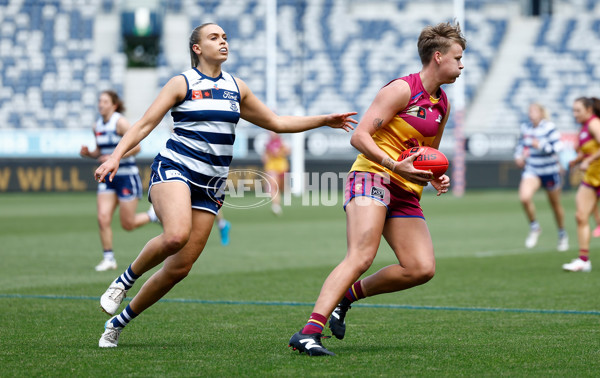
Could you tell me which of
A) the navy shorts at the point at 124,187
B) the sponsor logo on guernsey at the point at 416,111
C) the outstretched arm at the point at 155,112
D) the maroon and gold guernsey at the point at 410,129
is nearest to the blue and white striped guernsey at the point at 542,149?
the navy shorts at the point at 124,187

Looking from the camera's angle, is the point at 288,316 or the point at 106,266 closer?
the point at 288,316

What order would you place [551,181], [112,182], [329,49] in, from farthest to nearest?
[329,49] < [551,181] < [112,182]

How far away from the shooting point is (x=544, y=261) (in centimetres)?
1320

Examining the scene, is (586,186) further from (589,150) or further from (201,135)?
(201,135)

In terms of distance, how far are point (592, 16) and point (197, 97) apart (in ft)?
131

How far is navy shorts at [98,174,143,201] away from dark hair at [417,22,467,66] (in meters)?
6.41

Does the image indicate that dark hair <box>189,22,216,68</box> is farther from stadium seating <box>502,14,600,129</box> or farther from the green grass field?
stadium seating <box>502,14,600,129</box>

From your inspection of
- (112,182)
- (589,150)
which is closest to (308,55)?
(589,150)

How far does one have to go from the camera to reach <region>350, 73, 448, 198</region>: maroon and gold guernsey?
6.30 m

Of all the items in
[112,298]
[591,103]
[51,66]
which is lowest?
[51,66]

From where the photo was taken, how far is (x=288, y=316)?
8.06 meters

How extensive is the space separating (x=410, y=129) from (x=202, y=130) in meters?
1.33

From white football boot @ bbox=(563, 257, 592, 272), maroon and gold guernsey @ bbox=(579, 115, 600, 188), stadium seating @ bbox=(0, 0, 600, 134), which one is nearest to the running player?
white football boot @ bbox=(563, 257, 592, 272)

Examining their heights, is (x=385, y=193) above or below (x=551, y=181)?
above
